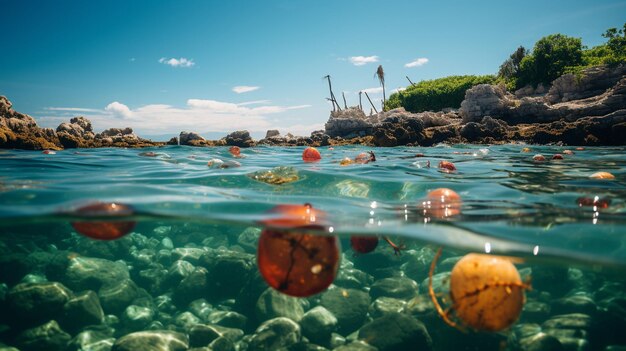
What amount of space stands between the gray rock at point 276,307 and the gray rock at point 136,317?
102 inches

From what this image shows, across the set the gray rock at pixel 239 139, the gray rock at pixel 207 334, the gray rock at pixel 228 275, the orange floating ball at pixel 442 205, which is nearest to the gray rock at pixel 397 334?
the orange floating ball at pixel 442 205

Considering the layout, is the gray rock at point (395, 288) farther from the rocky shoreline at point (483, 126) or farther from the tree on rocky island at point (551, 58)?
the tree on rocky island at point (551, 58)

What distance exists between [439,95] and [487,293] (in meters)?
56.2

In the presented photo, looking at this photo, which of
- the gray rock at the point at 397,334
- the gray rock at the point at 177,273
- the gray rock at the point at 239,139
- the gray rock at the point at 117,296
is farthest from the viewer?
the gray rock at the point at 239,139

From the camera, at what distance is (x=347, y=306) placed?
714 centimetres

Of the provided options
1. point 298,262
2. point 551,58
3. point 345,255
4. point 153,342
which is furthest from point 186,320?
point 551,58

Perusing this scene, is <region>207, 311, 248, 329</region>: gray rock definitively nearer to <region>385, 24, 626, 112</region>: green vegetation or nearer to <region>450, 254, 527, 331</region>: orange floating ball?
<region>450, 254, 527, 331</region>: orange floating ball

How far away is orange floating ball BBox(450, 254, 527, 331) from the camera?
2961 millimetres

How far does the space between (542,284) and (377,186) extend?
4.94 m

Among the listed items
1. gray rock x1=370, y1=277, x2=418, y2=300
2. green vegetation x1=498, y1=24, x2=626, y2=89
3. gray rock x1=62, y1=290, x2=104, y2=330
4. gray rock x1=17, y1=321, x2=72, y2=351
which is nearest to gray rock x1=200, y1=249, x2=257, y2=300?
gray rock x1=62, y1=290, x2=104, y2=330

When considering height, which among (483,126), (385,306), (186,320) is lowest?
(186,320)

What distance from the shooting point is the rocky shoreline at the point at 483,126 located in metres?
19.7

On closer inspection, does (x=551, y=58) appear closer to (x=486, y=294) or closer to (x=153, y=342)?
(x=486, y=294)

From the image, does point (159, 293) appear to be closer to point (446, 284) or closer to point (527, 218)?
point (446, 284)
